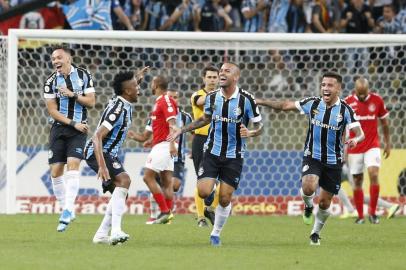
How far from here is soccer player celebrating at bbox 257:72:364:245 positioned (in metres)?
12.1

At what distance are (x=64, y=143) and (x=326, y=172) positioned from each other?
3637mm

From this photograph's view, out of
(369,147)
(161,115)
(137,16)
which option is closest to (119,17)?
(137,16)

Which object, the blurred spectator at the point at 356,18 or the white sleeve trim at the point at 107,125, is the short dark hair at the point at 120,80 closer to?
the white sleeve trim at the point at 107,125

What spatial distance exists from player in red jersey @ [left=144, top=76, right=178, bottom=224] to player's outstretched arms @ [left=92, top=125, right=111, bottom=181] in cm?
422

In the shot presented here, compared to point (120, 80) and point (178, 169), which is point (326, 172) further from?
point (178, 169)

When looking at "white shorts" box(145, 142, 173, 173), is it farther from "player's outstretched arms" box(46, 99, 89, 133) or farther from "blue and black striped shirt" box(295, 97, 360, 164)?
"blue and black striped shirt" box(295, 97, 360, 164)

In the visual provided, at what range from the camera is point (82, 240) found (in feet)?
39.3

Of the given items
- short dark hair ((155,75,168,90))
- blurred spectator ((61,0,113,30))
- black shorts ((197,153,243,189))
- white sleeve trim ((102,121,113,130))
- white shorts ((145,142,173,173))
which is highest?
blurred spectator ((61,0,113,30))

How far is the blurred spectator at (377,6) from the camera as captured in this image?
886 inches

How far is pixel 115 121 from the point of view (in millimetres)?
11266

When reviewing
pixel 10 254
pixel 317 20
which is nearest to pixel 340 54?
pixel 317 20

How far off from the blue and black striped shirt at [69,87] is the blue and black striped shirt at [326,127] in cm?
307

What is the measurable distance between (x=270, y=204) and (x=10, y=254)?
899cm

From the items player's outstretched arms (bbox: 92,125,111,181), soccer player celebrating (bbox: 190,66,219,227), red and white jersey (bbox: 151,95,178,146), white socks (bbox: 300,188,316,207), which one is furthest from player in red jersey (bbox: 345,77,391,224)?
player's outstretched arms (bbox: 92,125,111,181)
